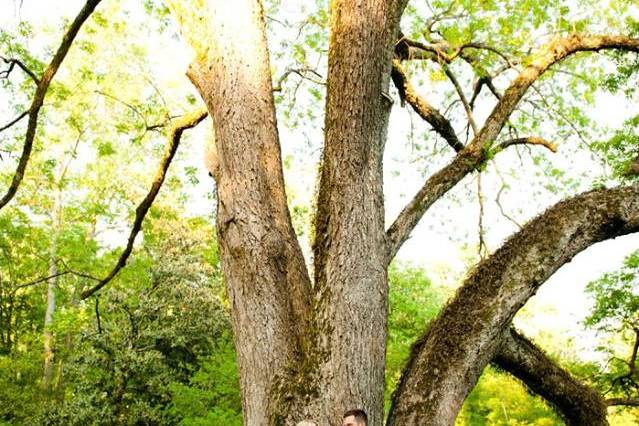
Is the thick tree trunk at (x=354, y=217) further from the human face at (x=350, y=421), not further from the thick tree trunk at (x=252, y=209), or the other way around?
the thick tree trunk at (x=252, y=209)

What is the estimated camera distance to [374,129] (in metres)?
2.70

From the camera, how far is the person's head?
2133 millimetres

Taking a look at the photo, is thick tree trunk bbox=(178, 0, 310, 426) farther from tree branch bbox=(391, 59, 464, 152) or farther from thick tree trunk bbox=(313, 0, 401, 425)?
tree branch bbox=(391, 59, 464, 152)

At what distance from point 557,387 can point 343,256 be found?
64.3 inches

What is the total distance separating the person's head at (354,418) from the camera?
2.13 meters

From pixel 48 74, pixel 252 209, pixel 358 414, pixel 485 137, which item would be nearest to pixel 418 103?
pixel 485 137

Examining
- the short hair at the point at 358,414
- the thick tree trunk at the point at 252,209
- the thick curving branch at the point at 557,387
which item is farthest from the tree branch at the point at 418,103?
the short hair at the point at 358,414

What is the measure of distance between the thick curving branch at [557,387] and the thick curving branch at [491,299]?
16.9 inches

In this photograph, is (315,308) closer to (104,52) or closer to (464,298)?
(464,298)

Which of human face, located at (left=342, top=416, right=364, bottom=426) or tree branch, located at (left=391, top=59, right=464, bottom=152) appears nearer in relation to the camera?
human face, located at (left=342, top=416, right=364, bottom=426)

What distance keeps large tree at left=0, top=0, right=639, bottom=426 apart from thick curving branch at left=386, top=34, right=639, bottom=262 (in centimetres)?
3

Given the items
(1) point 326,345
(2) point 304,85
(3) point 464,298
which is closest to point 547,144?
(3) point 464,298

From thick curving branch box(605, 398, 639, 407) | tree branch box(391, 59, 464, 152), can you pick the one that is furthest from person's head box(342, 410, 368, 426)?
tree branch box(391, 59, 464, 152)

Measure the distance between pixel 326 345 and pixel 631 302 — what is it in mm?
9609
